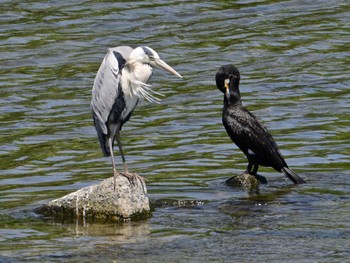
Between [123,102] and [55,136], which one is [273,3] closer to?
[55,136]

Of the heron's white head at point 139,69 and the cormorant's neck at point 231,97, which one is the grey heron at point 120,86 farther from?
the cormorant's neck at point 231,97

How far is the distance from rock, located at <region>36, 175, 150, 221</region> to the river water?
17 centimetres

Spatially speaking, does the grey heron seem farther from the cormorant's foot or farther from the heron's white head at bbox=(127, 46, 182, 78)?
the cormorant's foot

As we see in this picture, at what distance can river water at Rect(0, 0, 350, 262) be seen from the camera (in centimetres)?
1120

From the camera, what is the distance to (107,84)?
12.7 m

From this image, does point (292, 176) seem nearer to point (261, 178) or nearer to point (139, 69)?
point (261, 178)

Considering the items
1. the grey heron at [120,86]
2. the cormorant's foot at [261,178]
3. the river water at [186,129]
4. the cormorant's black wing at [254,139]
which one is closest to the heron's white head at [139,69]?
the grey heron at [120,86]

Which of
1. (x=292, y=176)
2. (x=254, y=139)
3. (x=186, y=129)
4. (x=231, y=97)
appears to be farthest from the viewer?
(x=186, y=129)

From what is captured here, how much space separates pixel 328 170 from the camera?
14297mm

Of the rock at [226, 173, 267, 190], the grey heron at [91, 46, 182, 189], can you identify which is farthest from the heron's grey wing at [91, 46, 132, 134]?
the rock at [226, 173, 267, 190]

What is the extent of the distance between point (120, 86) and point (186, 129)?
432cm

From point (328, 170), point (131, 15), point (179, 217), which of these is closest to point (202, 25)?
point (131, 15)

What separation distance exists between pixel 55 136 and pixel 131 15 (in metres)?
7.62

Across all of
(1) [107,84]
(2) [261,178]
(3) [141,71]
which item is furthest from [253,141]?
(1) [107,84]
